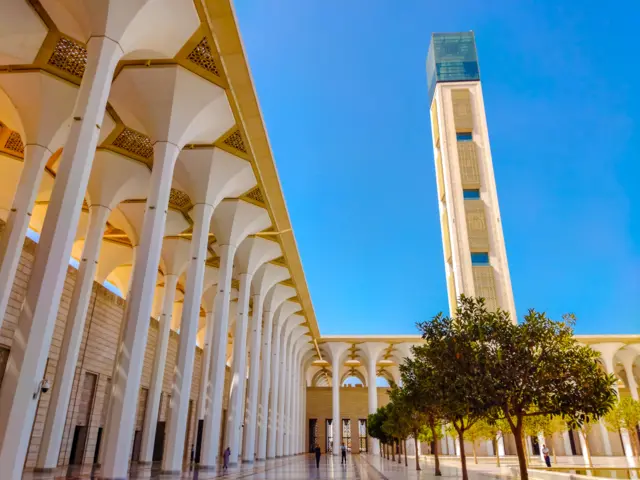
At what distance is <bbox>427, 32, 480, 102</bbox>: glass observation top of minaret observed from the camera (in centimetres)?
4084

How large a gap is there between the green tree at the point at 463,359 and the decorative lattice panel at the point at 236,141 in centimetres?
708

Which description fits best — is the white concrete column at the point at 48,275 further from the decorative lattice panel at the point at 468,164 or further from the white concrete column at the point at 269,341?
the decorative lattice panel at the point at 468,164

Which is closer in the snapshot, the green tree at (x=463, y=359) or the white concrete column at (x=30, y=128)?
the green tree at (x=463, y=359)

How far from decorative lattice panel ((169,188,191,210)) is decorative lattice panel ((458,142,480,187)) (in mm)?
25846

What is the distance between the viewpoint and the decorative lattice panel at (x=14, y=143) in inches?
582

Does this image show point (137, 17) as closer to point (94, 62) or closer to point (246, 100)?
point (94, 62)

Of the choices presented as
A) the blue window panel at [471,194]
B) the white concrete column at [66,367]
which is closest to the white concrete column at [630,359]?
the blue window panel at [471,194]

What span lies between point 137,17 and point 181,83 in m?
2.21

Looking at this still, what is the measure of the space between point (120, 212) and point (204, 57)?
9.20 meters

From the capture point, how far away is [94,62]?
26.7 feet

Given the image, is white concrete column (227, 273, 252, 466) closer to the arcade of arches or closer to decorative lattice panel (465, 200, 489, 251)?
the arcade of arches

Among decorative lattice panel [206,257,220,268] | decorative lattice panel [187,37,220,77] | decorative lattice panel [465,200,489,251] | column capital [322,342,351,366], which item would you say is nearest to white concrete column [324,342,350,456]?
column capital [322,342,351,366]

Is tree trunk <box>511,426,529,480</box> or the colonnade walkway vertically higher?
tree trunk <box>511,426,529,480</box>

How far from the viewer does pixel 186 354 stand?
40.6 feet
